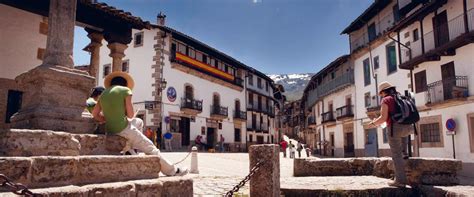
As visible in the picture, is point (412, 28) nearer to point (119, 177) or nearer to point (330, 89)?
point (330, 89)

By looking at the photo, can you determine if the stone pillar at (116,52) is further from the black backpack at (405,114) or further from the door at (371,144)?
the door at (371,144)

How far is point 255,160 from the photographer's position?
14.2 feet

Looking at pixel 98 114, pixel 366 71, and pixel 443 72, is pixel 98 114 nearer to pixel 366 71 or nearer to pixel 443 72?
pixel 443 72

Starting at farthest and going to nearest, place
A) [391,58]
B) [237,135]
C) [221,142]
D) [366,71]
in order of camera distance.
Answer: [237,135] → [221,142] → [366,71] → [391,58]

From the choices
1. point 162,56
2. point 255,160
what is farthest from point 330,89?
point 255,160

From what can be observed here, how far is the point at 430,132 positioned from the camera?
18.1 meters

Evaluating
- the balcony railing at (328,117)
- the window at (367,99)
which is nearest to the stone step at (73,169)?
the window at (367,99)

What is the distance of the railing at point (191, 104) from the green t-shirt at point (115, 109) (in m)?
22.1

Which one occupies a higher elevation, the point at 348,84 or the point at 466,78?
the point at 348,84

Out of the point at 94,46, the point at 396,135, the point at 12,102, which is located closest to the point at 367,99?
the point at 94,46

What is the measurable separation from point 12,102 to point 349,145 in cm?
2571

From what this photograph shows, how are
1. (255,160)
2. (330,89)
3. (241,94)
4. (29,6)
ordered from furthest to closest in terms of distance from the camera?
(241,94) → (330,89) → (29,6) → (255,160)

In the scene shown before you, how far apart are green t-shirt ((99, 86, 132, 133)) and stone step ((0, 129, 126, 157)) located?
0.13 m

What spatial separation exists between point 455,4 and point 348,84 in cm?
1244
